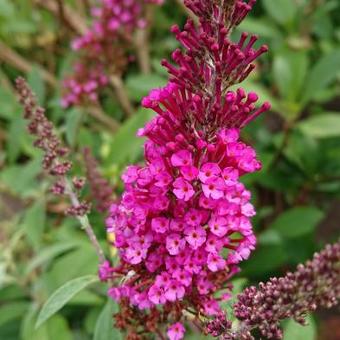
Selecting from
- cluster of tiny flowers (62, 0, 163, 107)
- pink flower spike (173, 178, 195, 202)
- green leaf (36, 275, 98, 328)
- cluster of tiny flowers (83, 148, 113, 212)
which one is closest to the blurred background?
cluster of tiny flowers (62, 0, 163, 107)

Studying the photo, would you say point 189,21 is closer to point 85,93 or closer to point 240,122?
point 240,122

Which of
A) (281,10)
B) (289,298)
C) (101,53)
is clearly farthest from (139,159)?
(289,298)

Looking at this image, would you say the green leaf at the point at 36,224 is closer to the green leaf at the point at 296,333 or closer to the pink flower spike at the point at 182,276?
the green leaf at the point at 296,333

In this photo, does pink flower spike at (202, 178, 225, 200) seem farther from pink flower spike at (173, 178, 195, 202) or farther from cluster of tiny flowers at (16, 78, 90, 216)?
cluster of tiny flowers at (16, 78, 90, 216)

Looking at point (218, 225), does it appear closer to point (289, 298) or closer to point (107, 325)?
point (289, 298)

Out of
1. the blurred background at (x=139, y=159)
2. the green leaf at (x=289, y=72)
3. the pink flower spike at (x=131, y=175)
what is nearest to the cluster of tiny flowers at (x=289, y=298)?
the pink flower spike at (x=131, y=175)

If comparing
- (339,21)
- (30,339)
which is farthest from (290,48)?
(30,339)

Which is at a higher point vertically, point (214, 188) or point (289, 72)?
point (289, 72)
